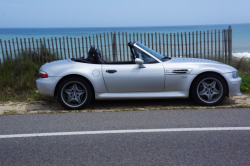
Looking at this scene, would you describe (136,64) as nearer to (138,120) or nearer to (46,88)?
(138,120)

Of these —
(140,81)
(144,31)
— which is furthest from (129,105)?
(144,31)

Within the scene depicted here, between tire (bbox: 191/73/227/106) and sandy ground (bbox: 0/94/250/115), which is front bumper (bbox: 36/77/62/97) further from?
tire (bbox: 191/73/227/106)

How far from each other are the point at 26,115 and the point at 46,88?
0.74 m

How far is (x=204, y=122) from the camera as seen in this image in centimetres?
544

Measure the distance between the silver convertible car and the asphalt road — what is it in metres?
0.49

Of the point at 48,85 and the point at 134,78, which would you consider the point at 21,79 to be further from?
the point at 134,78

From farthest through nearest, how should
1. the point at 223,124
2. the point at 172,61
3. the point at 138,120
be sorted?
the point at 172,61 < the point at 138,120 < the point at 223,124

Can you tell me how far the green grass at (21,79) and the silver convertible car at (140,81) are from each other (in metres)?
1.59

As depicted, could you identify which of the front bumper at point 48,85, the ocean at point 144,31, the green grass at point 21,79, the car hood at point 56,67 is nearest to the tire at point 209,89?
the green grass at point 21,79

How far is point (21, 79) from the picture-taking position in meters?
9.11

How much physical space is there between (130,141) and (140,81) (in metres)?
2.25

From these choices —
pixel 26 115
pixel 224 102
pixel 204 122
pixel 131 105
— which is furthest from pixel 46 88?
pixel 224 102

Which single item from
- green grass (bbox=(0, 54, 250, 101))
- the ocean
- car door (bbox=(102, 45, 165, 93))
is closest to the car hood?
car door (bbox=(102, 45, 165, 93))

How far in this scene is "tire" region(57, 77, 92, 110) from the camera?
21.7 ft
